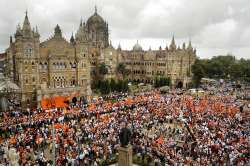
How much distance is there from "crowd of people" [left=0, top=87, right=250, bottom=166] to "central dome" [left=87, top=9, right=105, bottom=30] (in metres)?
52.8

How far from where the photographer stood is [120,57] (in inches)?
3371

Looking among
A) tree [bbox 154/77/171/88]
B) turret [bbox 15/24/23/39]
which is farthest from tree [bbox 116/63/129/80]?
turret [bbox 15/24/23/39]

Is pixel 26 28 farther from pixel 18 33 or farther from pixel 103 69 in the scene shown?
pixel 103 69

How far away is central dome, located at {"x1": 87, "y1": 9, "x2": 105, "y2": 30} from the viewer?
88.0 m

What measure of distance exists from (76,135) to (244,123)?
18078mm

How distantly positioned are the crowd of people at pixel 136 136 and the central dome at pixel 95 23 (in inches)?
2078

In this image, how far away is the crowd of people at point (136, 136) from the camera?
21594 mm

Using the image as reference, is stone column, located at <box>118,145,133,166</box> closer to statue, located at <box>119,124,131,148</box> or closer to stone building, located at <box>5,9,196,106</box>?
statue, located at <box>119,124,131,148</box>

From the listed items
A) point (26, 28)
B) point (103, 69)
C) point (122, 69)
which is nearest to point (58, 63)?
point (26, 28)

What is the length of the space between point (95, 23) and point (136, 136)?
218 ft

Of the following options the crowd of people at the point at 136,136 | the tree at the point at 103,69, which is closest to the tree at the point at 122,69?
the tree at the point at 103,69

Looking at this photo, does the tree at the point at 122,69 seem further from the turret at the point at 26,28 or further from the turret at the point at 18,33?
the turret at the point at 18,33

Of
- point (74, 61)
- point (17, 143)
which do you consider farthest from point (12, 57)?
point (17, 143)

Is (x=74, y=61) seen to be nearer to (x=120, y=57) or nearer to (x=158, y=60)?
Result: (x=120, y=57)
